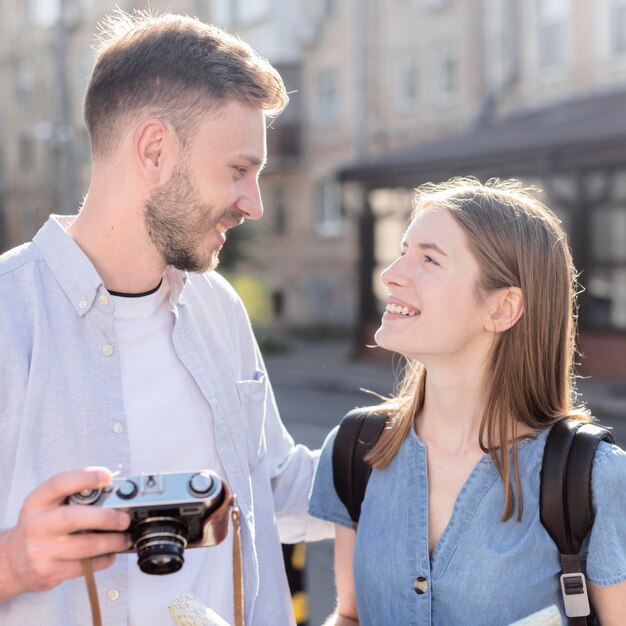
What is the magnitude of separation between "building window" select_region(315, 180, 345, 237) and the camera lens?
83.1 feet

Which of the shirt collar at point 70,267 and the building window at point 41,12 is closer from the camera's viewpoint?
the shirt collar at point 70,267

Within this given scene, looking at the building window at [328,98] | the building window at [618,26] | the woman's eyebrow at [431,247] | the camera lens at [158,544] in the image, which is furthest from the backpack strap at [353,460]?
the building window at [328,98]

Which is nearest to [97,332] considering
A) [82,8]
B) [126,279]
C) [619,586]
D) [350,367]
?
[126,279]

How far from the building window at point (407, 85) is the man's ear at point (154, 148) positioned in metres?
23.1

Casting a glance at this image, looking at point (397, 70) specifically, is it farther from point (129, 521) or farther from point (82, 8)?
point (129, 521)

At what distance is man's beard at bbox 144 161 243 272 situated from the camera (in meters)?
2.68

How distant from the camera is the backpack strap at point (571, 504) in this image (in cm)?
242

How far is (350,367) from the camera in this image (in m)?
19.4

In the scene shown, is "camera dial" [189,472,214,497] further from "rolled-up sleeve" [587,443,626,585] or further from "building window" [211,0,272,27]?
"building window" [211,0,272,27]

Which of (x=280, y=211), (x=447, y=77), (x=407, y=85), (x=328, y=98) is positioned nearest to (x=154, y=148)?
(x=447, y=77)

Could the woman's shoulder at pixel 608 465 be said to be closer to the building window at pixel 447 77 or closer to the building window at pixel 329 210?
the building window at pixel 447 77

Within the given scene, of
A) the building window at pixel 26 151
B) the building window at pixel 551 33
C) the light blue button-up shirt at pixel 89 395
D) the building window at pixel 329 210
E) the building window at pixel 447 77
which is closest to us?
the light blue button-up shirt at pixel 89 395

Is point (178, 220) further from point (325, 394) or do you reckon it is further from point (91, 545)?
point (325, 394)

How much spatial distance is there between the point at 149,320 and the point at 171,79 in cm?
66
